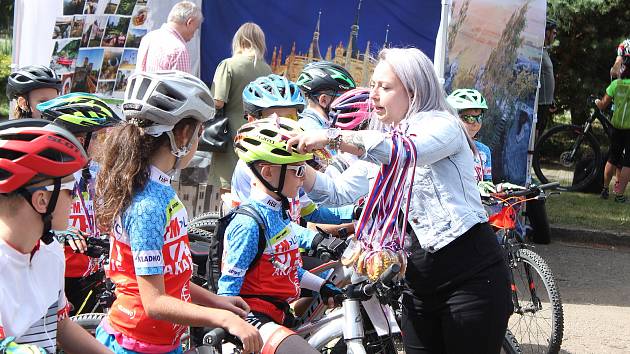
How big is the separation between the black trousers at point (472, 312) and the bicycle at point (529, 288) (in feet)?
8.02

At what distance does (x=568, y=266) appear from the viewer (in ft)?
30.7

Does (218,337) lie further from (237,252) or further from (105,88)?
(105,88)

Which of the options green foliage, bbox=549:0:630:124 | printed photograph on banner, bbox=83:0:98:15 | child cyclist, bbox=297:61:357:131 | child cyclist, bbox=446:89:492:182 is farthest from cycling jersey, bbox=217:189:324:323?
green foliage, bbox=549:0:630:124

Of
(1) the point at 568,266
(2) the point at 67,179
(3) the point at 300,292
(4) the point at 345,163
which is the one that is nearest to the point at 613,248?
(1) the point at 568,266

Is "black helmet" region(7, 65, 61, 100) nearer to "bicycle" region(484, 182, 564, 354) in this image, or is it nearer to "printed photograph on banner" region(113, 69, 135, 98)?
"printed photograph on banner" region(113, 69, 135, 98)

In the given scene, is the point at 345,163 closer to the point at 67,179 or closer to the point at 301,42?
the point at 67,179

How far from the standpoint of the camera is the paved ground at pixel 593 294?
6871 mm

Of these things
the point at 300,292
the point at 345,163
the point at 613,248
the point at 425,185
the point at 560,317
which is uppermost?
the point at 425,185

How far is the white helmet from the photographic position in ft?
10.8

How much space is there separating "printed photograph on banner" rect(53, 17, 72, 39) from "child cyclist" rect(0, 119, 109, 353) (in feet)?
16.1

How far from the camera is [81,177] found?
15.6 ft

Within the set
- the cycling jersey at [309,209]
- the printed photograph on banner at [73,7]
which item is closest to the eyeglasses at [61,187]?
the cycling jersey at [309,209]

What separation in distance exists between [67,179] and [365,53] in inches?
268

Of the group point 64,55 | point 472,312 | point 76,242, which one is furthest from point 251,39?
point 472,312
